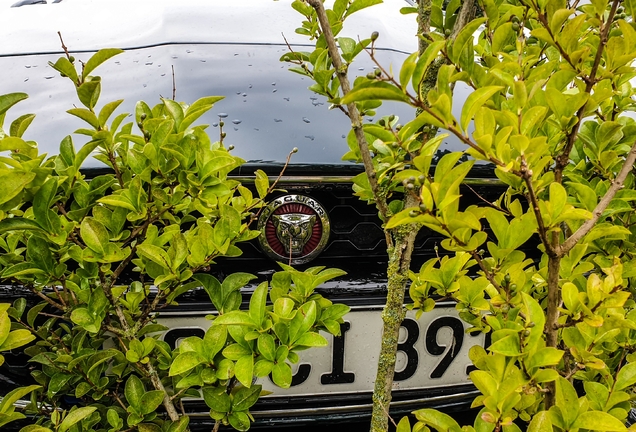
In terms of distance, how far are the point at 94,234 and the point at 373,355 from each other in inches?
28.9

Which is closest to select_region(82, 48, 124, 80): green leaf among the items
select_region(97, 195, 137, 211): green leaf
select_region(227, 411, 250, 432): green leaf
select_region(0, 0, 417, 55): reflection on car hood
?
select_region(97, 195, 137, 211): green leaf

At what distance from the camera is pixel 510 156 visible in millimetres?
670

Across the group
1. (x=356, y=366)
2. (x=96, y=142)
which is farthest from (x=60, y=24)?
(x=356, y=366)

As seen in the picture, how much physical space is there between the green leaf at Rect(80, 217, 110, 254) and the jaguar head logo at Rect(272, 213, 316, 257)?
0.45m

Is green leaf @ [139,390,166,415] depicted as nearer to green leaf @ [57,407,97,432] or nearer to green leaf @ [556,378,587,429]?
green leaf @ [57,407,97,432]

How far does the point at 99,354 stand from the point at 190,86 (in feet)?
2.47

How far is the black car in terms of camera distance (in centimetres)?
126

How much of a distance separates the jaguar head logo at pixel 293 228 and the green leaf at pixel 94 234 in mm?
448

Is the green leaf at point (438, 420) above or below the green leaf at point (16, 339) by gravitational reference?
below

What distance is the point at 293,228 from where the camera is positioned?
1.26 m

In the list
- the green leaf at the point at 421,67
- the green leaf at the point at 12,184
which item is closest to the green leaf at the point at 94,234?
the green leaf at the point at 12,184

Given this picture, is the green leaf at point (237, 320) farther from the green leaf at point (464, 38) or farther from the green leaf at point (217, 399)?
the green leaf at point (464, 38)

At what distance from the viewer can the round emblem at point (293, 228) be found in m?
1.26

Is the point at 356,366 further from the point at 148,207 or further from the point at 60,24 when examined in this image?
the point at 60,24
